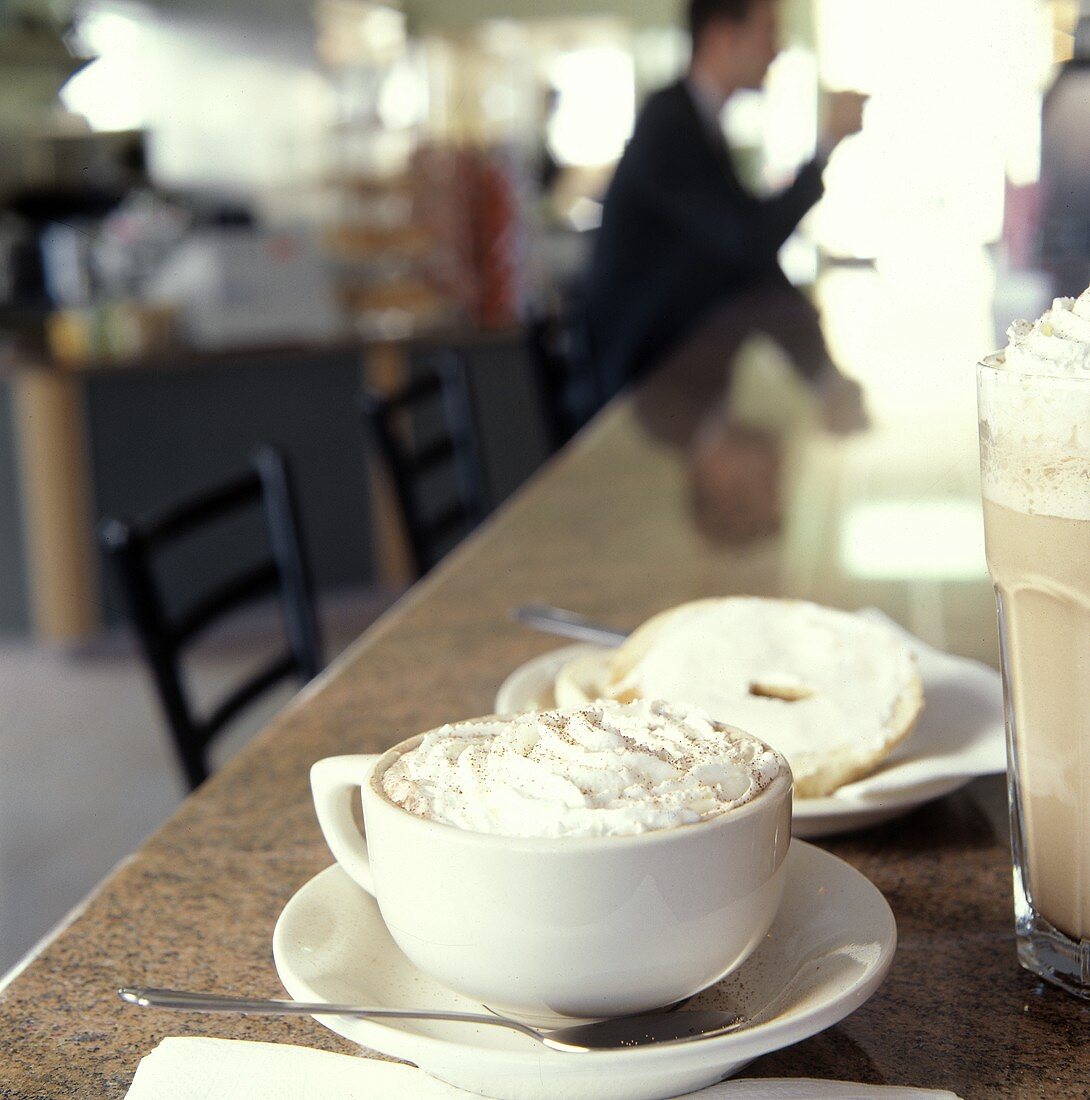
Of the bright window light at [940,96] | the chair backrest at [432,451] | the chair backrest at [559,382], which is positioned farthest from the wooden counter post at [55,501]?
the bright window light at [940,96]

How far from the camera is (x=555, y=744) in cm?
51

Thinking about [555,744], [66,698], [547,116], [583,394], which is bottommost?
[66,698]

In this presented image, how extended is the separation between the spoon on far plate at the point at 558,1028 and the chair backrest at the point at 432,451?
1487 millimetres

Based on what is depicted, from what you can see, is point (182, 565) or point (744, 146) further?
point (744, 146)

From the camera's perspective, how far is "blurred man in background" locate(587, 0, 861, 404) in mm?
2986

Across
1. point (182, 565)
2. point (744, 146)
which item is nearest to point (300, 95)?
point (744, 146)

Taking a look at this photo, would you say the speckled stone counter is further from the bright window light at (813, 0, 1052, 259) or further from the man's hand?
the man's hand

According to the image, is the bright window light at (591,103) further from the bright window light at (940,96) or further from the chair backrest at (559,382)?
the bright window light at (940,96)

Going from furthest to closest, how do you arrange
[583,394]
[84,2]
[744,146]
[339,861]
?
[744,146]
[84,2]
[583,394]
[339,861]

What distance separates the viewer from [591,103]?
10492mm

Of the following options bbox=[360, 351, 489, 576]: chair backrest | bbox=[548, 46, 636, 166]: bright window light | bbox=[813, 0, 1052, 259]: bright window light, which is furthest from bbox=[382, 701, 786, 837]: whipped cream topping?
bbox=[548, 46, 636, 166]: bright window light

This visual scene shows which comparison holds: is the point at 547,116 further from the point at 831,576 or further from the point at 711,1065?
the point at 711,1065

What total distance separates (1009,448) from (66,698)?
142 inches

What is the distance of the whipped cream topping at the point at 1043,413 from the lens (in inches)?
20.1
